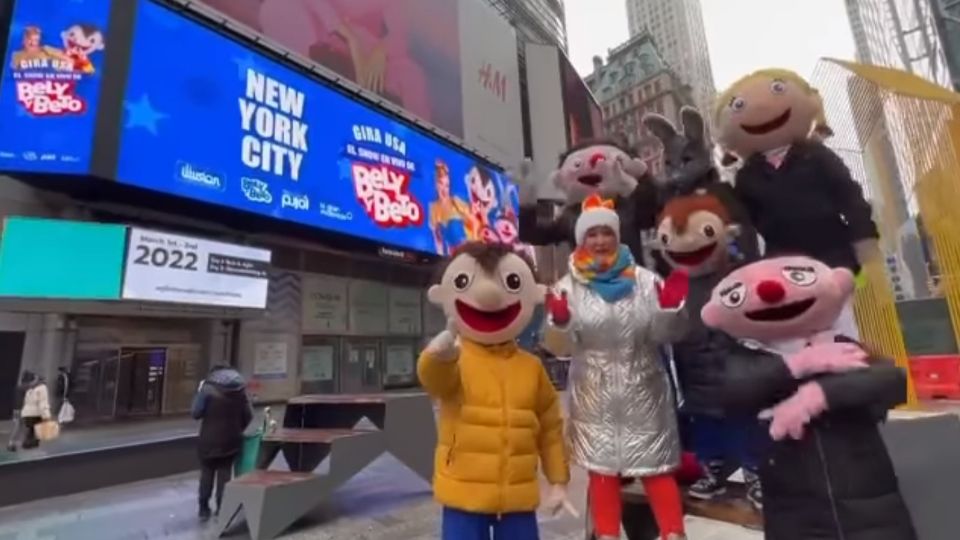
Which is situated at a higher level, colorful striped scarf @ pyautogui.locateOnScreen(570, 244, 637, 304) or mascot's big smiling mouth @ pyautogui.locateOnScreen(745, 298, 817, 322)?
colorful striped scarf @ pyautogui.locateOnScreen(570, 244, 637, 304)

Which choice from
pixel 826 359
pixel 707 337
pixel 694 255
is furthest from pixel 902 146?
pixel 826 359

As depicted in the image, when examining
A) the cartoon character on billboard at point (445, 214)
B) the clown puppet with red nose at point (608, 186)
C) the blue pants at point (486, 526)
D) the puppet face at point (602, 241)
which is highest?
the cartoon character on billboard at point (445, 214)

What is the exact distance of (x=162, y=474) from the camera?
22.0 feet

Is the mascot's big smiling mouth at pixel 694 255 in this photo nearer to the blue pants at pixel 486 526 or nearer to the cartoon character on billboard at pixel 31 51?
the blue pants at pixel 486 526

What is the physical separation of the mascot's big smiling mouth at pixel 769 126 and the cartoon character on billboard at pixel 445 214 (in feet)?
39.8

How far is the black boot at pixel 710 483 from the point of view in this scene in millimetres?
2139

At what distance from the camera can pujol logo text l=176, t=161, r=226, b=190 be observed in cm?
903

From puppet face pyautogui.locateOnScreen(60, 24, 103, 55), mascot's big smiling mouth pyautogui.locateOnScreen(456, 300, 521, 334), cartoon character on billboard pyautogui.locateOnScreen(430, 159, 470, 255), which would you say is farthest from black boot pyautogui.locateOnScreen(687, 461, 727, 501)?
cartoon character on billboard pyautogui.locateOnScreen(430, 159, 470, 255)

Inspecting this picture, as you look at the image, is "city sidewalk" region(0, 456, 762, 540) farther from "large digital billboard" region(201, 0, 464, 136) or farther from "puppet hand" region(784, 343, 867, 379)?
"large digital billboard" region(201, 0, 464, 136)

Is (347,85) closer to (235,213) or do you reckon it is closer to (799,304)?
(235,213)

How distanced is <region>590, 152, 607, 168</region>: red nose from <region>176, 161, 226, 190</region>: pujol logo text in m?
8.74

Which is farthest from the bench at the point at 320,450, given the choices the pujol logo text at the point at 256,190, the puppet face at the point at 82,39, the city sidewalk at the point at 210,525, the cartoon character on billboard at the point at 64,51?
the puppet face at the point at 82,39

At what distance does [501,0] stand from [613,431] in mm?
34925

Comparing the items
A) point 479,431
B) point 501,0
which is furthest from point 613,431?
point 501,0
